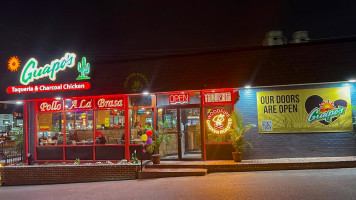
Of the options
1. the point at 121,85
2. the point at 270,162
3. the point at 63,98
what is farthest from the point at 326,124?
the point at 63,98

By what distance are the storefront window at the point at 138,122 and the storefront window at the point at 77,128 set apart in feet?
7.18

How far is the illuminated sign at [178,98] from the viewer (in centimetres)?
1277

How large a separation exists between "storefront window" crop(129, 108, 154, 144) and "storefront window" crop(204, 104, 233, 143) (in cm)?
267

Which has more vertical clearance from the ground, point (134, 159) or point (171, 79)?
point (171, 79)

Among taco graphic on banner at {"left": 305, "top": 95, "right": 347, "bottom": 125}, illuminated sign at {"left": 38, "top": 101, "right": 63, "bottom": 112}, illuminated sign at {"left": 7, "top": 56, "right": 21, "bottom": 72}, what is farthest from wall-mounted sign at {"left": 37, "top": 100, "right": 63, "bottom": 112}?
taco graphic on banner at {"left": 305, "top": 95, "right": 347, "bottom": 125}

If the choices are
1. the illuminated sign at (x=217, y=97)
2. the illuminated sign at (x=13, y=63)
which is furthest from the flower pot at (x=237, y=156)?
the illuminated sign at (x=13, y=63)

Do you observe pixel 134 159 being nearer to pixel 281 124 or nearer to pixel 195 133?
pixel 195 133

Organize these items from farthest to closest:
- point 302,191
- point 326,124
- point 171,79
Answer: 1. point 171,79
2. point 326,124
3. point 302,191

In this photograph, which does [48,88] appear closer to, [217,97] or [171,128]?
[171,128]

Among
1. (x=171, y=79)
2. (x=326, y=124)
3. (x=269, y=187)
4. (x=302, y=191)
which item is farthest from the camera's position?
(x=171, y=79)

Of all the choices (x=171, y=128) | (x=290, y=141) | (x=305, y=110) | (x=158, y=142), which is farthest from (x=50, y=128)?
(x=305, y=110)

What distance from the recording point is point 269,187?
8062 mm

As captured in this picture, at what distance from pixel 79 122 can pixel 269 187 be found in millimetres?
9601

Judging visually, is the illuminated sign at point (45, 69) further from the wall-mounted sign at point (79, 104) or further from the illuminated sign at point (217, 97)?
the illuminated sign at point (217, 97)
